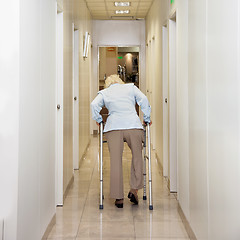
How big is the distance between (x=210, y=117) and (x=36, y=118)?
1405 millimetres

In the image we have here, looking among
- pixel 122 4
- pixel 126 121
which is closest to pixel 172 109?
pixel 126 121

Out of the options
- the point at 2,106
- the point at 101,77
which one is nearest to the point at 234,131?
the point at 2,106

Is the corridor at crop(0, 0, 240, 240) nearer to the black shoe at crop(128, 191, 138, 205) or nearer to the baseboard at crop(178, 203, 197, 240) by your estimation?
the baseboard at crop(178, 203, 197, 240)

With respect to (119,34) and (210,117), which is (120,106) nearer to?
(210,117)

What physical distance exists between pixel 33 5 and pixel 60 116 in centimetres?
199

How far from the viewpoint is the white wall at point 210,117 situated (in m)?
2.26

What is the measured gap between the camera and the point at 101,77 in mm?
14414

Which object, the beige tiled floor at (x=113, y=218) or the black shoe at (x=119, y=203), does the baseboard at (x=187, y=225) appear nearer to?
the beige tiled floor at (x=113, y=218)

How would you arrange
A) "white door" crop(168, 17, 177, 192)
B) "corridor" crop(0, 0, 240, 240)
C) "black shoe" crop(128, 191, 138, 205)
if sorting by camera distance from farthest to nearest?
1. "white door" crop(168, 17, 177, 192)
2. "black shoe" crop(128, 191, 138, 205)
3. "corridor" crop(0, 0, 240, 240)

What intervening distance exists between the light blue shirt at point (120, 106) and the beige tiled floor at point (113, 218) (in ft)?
3.26

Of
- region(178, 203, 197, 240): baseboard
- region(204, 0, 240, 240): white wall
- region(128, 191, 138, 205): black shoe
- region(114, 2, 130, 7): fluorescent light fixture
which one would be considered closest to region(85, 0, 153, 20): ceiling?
region(114, 2, 130, 7): fluorescent light fixture

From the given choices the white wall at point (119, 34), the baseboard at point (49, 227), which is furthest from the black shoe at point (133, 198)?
the white wall at point (119, 34)

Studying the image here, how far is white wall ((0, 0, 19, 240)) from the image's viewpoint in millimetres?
2605

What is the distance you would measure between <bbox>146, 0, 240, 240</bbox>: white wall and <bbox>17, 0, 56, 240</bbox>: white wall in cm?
135
